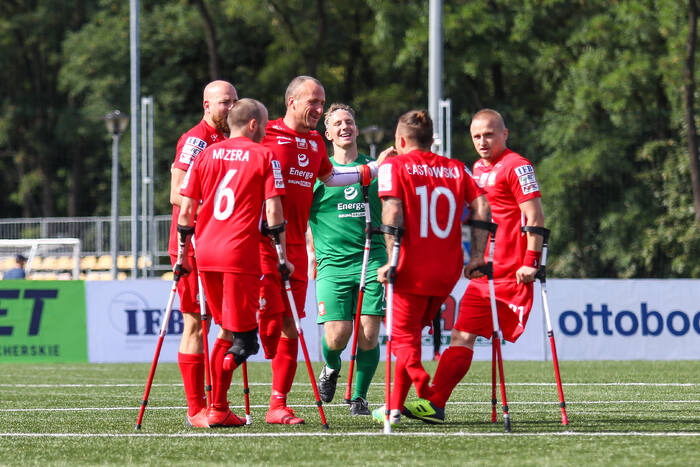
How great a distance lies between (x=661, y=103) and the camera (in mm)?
31703

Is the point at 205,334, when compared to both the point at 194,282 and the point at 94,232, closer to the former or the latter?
the point at 194,282

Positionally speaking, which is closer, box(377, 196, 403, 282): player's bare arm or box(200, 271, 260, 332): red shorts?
box(377, 196, 403, 282): player's bare arm

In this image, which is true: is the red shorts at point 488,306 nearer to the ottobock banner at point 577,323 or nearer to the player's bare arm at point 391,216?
the player's bare arm at point 391,216

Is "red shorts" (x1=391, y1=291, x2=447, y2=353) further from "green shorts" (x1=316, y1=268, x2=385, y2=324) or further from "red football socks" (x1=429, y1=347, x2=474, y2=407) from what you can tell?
"green shorts" (x1=316, y1=268, x2=385, y2=324)

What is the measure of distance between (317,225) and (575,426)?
276 cm

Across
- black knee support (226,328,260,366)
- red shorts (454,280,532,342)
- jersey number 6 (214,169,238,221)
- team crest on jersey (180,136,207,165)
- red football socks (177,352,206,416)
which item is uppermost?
team crest on jersey (180,136,207,165)

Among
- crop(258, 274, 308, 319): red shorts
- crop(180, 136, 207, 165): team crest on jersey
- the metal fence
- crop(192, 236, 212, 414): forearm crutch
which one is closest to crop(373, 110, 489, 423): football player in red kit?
crop(258, 274, 308, 319): red shorts

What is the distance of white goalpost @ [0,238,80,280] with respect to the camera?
2962 cm

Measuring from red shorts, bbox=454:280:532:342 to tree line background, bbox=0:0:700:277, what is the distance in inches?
869

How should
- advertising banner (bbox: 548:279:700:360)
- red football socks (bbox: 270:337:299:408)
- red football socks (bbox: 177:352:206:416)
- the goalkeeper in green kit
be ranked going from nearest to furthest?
red football socks (bbox: 177:352:206:416)
red football socks (bbox: 270:337:299:408)
the goalkeeper in green kit
advertising banner (bbox: 548:279:700:360)

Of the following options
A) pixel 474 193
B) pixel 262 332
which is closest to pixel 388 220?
pixel 474 193

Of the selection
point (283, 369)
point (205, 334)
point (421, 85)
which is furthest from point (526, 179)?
point (421, 85)

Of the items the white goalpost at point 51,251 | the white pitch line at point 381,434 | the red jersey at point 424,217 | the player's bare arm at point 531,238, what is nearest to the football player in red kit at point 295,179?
the white pitch line at point 381,434

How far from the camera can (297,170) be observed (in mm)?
8578
